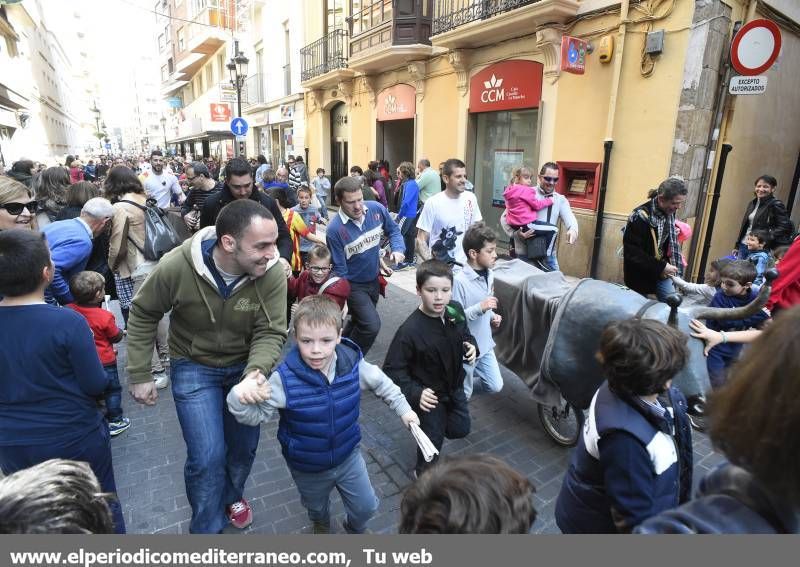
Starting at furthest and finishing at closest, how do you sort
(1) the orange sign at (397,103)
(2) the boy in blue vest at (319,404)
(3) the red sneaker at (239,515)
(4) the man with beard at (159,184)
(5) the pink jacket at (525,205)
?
(1) the orange sign at (397,103) < (4) the man with beard at (159,184) < (5) the pink jacket at (525,205) < (3) the red sneaker at (239,515) < (2) the boy in blue vest at (319,404)

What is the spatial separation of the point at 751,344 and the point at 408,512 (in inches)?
33.1

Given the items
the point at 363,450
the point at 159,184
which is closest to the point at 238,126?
the point at 159,184

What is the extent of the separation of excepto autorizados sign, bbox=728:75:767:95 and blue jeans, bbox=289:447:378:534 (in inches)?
259

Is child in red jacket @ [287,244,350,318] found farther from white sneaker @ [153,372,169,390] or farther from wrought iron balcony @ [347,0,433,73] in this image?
wrought iron balcony @ [347,0,433,73]

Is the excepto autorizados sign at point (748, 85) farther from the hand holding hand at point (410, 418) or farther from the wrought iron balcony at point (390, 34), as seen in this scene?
the wrought iron balcony at point (390, 34)

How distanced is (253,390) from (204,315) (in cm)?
54

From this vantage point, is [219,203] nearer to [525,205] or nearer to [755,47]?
[525,205]

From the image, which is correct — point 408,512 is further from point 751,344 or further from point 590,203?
point 590,203

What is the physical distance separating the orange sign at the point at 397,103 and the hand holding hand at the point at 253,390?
38.0 feet

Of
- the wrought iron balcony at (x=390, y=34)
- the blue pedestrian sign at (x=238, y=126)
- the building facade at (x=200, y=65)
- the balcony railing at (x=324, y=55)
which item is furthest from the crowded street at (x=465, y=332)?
the building facade at (x=200, y=65)

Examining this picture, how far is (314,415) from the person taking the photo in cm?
219

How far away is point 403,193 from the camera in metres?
8.97

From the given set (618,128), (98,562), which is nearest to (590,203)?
(618,128)

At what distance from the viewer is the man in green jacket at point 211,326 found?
2.28 m
